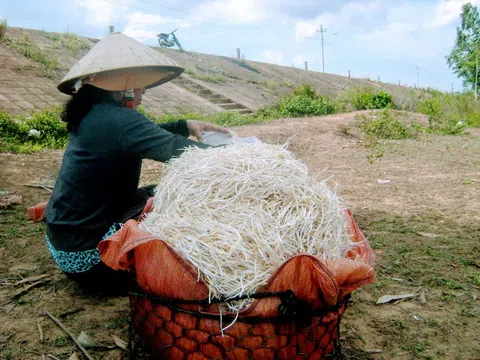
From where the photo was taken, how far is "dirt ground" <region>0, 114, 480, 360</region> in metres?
1.95

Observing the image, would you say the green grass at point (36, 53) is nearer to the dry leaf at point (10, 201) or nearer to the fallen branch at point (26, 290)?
the dry leaf at point (10, 201)

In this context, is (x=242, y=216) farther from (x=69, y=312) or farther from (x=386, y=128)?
(x=386, y=128)

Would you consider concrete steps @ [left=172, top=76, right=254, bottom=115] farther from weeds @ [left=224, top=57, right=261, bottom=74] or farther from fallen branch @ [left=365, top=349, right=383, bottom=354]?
fallen branch @ [left=365, top=349, right=383, bottom=354]

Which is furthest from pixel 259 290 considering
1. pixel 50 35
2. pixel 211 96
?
pixel 50 35

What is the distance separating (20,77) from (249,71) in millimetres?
12248

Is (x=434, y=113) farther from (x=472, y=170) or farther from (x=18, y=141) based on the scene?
(x=18, y=141)

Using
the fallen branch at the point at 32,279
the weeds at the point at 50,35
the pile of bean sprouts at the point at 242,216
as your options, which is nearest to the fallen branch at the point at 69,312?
the fallen branch at the point at 32,279

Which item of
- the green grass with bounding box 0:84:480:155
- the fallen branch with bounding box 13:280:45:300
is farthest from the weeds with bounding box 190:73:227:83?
the fallen branch with bounding box 13:280:45:300

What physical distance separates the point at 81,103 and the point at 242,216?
1.04 metres

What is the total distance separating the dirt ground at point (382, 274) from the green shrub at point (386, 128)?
2.75 m

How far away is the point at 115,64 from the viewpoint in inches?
80.0

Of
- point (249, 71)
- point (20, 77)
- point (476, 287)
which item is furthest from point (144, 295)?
point (249, 71)

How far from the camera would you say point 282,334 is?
138 centimetres

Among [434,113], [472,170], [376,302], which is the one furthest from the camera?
[434,113]
